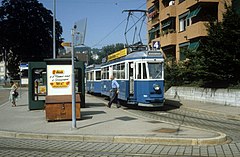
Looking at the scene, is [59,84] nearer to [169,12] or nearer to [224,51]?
[224,51]

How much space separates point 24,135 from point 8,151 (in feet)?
7.23

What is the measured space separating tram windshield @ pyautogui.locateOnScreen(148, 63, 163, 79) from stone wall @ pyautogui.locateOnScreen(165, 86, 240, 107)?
4.71 m

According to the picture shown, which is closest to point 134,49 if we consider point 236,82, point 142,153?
point 236,82

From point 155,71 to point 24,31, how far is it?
48419 millimetres

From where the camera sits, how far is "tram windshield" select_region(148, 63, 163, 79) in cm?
1889

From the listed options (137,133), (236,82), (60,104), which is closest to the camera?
(137,133)

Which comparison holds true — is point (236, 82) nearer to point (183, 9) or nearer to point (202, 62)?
point (202, 62)

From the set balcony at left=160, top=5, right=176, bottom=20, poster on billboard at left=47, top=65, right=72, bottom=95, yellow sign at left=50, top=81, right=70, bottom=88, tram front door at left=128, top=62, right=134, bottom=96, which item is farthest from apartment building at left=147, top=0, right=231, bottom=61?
yellow sign at left=50, top=81, right=70, bottom=88

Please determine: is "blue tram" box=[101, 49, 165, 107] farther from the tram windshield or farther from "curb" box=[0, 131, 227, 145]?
"curb" box=[0, 131, 227, 145]

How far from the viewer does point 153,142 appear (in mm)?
9688

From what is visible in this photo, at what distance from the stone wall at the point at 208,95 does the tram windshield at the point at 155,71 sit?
4709 millimetres

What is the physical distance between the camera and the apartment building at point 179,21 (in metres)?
32.9

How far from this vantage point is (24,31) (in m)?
62.8


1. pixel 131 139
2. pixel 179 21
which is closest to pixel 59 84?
pixel 131 139
